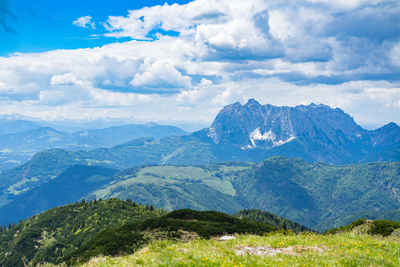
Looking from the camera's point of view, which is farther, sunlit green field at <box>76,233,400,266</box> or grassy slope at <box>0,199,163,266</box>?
grassy slope at <box>0,199,163,266</box>

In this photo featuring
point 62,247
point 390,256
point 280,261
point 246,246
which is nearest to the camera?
point 280,261

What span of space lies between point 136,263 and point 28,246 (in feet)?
614

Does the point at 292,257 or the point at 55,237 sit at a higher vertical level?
the point at 292,257

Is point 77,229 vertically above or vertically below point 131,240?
below

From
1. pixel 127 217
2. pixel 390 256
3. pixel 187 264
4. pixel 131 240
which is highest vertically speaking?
pixel 187 264

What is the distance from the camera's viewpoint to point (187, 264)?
17.8 metres

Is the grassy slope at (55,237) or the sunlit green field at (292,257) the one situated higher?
the sunlit green field at (292,257)

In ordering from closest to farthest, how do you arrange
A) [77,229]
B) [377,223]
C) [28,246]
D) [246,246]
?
[246,246]
[377,223]
[28,246]
[77,229]

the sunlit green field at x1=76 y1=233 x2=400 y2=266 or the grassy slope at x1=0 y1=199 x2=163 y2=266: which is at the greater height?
the sunlit green field at x1=76 y1=233 x2=400 y2=266

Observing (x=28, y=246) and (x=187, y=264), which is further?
(x=28, y=246)

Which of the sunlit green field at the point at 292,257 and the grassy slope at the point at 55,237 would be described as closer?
the sunlit green field at the point at 292,257

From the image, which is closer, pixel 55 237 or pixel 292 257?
pixel 292 257

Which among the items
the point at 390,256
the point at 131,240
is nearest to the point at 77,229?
the point at 131,240

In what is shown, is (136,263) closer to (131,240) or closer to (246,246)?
(246,246)
